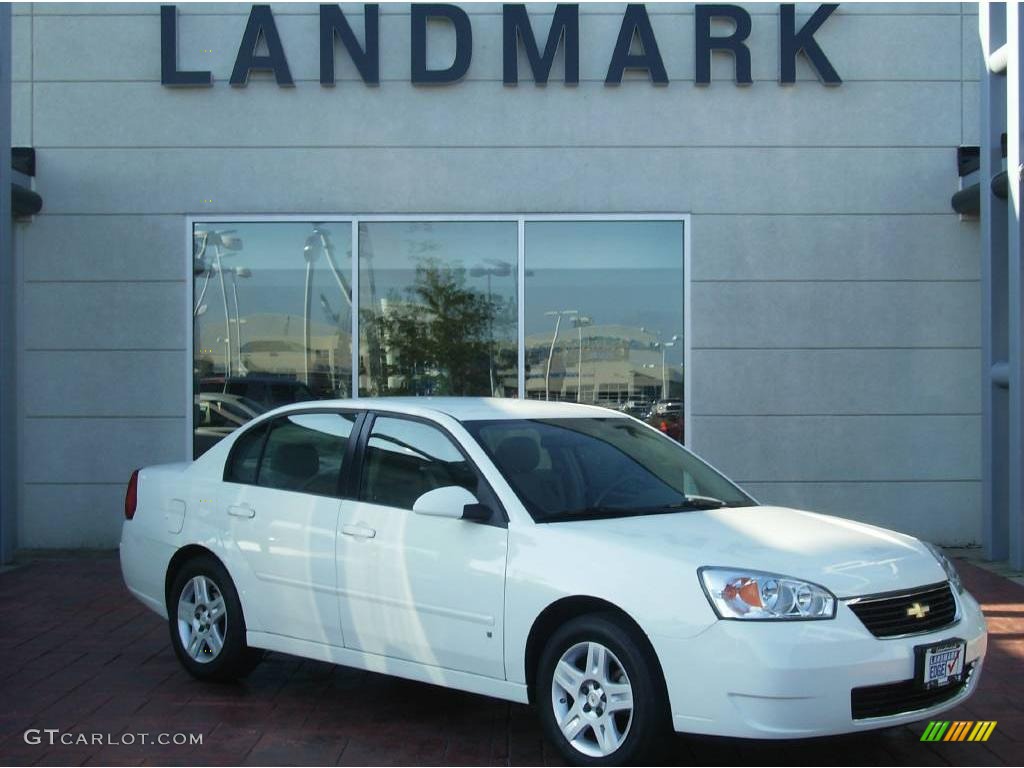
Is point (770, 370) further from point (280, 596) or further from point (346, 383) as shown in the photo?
point (280, 596)

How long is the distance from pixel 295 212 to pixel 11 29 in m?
2.91

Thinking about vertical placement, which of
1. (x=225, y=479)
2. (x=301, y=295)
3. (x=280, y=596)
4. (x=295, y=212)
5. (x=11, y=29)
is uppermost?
(x=11, y=29)

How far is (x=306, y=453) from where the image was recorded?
20.5 ft

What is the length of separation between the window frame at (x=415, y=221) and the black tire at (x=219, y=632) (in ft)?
14.0

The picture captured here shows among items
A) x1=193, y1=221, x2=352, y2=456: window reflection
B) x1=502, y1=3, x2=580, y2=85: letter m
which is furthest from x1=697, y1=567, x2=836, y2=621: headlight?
x1=502, y1=3, x2=580, y2=85: letter m

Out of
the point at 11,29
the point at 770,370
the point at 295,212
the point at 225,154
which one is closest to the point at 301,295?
the point at 295,212

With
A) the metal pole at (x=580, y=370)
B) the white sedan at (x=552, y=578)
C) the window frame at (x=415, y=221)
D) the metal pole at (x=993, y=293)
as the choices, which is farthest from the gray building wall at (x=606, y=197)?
the white sedan at (x=552, y=578)

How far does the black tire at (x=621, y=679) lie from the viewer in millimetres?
4523

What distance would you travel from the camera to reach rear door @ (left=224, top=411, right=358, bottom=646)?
5793 millimetres

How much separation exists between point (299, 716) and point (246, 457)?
4.94 ft

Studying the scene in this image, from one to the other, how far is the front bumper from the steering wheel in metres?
1.04

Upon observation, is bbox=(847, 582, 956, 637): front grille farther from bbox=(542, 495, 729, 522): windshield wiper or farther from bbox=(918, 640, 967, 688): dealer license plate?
bbox=(542, 495, 729, 522): windshield wiper

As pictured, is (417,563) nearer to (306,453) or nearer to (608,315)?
(306,453)

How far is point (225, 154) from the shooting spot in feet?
35.2
